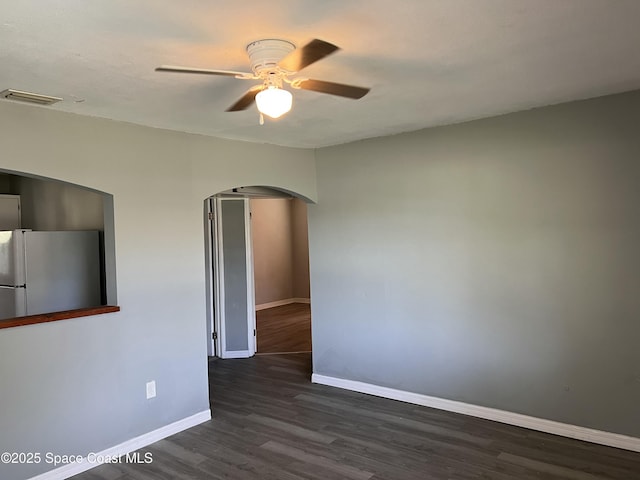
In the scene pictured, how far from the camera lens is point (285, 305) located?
31.0 ft

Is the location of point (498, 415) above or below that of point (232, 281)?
below

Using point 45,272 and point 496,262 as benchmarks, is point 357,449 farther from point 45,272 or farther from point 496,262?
point 45,272

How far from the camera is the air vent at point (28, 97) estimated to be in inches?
106

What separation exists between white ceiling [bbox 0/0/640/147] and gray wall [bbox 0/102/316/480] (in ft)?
0.89

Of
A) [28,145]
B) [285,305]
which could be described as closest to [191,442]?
[28,145]

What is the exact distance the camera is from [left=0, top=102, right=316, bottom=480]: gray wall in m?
2.93

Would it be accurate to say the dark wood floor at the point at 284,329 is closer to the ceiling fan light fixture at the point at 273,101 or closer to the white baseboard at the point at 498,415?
the white baseboard at the point at 498,415

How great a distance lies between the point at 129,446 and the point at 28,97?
240cm

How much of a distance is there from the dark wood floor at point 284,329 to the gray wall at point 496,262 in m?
1.55

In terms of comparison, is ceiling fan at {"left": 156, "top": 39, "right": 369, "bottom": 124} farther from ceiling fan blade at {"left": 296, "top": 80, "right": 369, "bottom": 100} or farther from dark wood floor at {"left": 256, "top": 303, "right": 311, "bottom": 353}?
dark wood floor at {"left": 256, "top": 303, "right": 311, "bottom": 353}

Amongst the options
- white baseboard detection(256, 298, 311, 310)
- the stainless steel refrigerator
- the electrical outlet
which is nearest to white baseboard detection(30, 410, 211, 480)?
the electrical outlet

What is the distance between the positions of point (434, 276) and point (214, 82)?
7.91 ft

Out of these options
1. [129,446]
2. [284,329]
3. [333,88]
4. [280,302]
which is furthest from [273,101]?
[280,302]

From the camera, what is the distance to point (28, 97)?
9.12 feet
